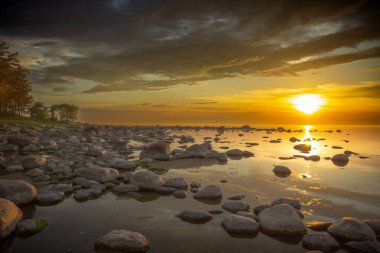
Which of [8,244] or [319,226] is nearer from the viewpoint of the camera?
[8,244]

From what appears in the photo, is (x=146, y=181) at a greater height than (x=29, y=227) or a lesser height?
greater

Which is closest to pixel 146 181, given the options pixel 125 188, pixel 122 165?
pixel 125 188

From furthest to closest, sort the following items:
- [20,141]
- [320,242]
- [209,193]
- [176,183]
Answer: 1. [20,141]
2. [176,183]
3. [209,193]
4. [320,242]

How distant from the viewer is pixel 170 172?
16.0m

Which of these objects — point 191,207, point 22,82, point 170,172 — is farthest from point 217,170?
point 22,82

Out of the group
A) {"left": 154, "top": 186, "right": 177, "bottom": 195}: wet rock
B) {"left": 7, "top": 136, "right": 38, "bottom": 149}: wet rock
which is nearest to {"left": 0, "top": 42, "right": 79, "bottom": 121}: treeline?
{"left": 7, "top": 136, "right": 38, "bottom": 149}: wet rock

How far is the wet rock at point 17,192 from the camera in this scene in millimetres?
9070

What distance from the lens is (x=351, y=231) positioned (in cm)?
710

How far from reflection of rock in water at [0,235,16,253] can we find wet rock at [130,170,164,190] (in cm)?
541

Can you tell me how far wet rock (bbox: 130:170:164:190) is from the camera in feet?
38.4

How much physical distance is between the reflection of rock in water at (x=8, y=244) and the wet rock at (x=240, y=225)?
17.5 ft

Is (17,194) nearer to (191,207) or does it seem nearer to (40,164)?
(191,207)

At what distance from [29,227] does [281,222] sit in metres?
6.80

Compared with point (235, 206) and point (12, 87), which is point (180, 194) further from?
point (12, 87)
